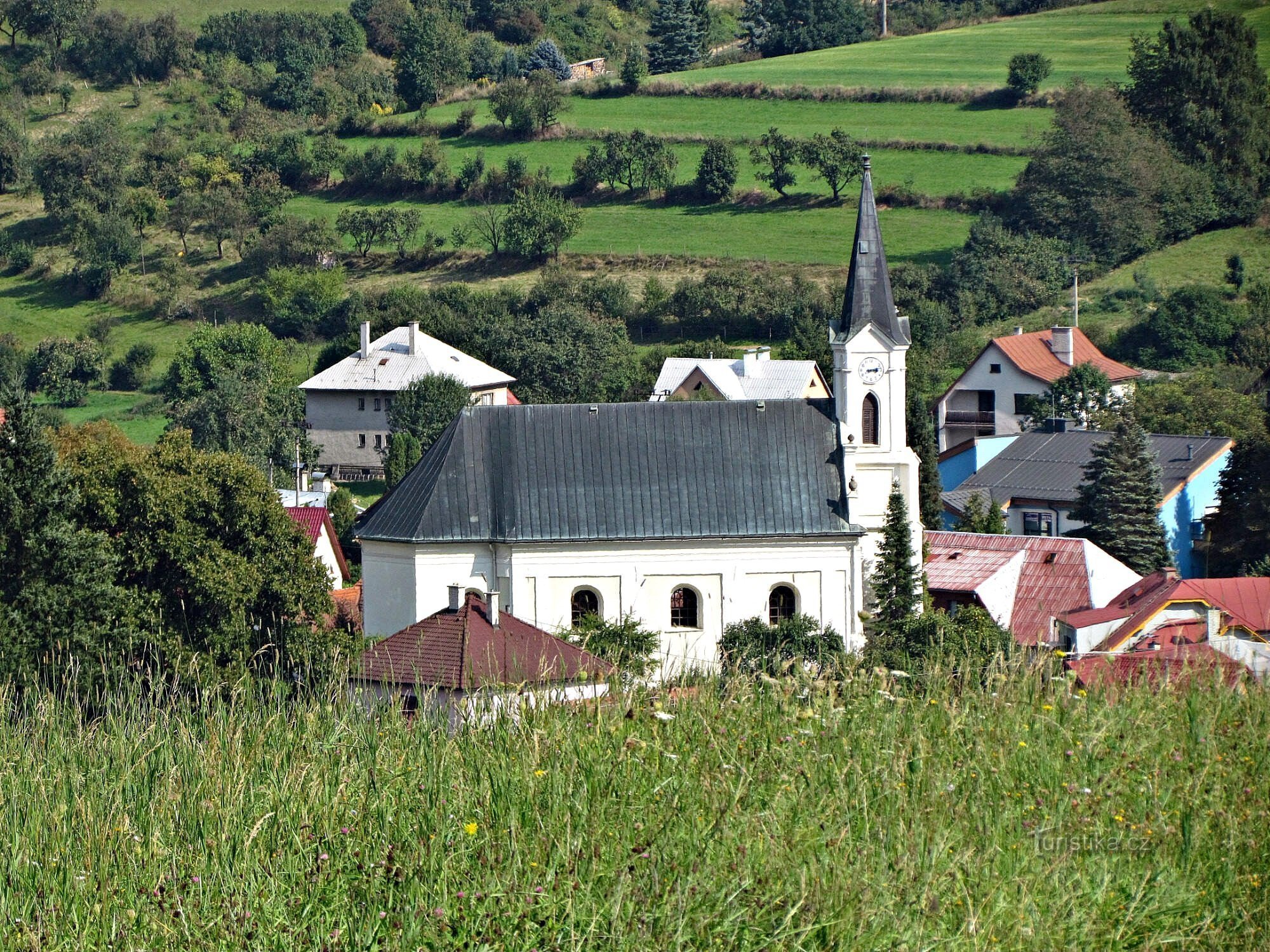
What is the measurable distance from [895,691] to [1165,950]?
2.50m

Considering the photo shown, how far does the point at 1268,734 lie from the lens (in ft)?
22.7

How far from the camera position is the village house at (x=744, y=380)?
6181 centimetres

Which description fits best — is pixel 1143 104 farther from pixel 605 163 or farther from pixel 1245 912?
pixel 1245 912

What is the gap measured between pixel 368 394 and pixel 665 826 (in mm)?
62726

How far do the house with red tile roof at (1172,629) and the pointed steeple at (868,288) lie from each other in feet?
23.1

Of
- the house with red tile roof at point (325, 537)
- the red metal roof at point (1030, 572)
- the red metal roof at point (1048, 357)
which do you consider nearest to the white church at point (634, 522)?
the red metal roof at point (1030, 572)

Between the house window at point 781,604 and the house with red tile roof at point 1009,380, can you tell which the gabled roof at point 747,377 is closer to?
the house with red tile roof at point 1009,380

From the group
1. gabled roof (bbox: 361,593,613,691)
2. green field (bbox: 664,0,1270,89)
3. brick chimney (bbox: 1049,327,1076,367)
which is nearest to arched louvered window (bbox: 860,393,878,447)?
gabled roof (bbox: 361,593,613,691)

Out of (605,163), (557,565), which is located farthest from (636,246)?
(557,565)

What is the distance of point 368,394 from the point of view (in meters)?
67.8

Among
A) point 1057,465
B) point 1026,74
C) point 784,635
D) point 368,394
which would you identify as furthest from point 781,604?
point 1026,74

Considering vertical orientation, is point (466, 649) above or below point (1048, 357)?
below

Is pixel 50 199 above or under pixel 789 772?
above

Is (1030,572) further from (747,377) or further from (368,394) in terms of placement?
(368,394)
